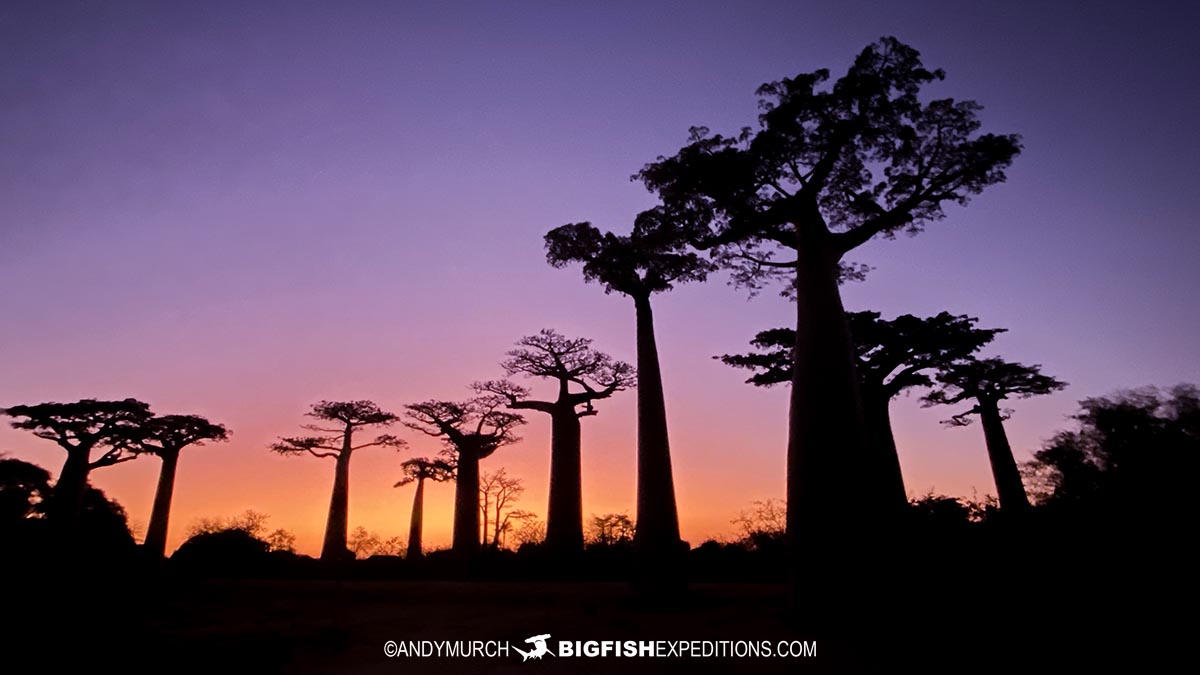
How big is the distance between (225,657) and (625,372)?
13538 millimetres

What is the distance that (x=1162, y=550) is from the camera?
4.69 metres

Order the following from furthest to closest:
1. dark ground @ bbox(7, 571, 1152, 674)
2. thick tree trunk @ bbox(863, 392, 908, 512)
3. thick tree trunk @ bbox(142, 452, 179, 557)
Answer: thick tree trunk @ bbox(142, 452, 179, 557)
thick tree trunk @ bbox(863, 392, 908, 512)
dark ground @ bbox(7, 571, 1152, 674)

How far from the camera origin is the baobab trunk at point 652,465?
38.1ft

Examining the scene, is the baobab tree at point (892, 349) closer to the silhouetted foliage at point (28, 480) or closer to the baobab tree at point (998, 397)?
the baobab tree at point (998, 397)

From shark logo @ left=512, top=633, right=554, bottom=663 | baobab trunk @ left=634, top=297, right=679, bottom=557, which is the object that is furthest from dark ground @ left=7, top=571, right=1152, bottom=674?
baobab trunk @ left=634, top=297, right=679, bottom=557

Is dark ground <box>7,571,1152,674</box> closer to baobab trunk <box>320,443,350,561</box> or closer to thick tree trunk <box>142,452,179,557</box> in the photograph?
baobab trunk <box>320,443,350,561</box>

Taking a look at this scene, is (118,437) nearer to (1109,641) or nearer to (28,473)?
(28,473)

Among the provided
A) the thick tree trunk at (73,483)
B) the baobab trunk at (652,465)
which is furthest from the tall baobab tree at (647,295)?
the thick tree trunk at (73,483)

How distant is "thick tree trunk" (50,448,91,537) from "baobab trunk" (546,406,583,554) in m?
16.3

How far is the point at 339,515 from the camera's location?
23.0 m

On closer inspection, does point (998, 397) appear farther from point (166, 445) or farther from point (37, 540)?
point (166, 445)

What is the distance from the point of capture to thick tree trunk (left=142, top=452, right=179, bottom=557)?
2341cm

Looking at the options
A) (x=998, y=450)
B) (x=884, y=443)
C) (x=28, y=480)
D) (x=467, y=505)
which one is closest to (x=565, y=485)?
(x=467, y=505)

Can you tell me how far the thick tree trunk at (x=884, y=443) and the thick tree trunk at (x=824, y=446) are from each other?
6.59 meters
